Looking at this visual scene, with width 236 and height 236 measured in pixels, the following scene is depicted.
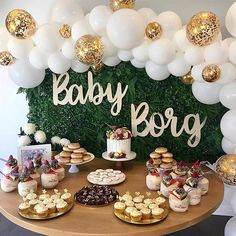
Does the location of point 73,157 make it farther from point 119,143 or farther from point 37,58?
point 37,58

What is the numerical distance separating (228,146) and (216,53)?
748mm

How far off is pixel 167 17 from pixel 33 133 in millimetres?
1425

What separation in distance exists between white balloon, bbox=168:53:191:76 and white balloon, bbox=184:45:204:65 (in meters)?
0.08

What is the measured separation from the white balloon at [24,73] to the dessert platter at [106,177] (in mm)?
853

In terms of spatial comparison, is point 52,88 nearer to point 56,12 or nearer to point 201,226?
point 56,12

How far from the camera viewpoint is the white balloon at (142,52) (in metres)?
2.39

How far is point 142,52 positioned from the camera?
7.89 ft

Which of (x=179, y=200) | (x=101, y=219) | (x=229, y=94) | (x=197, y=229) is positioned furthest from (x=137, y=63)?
(x=197, y=229)

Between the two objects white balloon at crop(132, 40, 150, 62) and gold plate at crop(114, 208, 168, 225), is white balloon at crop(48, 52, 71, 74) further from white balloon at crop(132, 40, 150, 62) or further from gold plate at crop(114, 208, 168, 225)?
gold plate at crop(114, 208, 168, 225)

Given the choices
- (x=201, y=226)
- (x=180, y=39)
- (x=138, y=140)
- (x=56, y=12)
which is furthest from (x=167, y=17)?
(x=201, y=226)

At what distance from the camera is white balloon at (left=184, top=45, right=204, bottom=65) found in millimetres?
2266

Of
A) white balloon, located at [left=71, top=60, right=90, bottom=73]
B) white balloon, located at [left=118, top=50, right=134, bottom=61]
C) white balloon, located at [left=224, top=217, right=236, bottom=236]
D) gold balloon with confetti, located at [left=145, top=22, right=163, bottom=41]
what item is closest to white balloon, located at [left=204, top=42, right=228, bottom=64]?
gold balloon with confetti, located at [left=145, top=22, right=163, bottom=41]

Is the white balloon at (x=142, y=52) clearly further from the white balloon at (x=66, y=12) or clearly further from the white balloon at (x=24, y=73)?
the white balloon at (x=24, y=73)

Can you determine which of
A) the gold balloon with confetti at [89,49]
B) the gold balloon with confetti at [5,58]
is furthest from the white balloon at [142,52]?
the gold balloon with confetti at [5,58]
